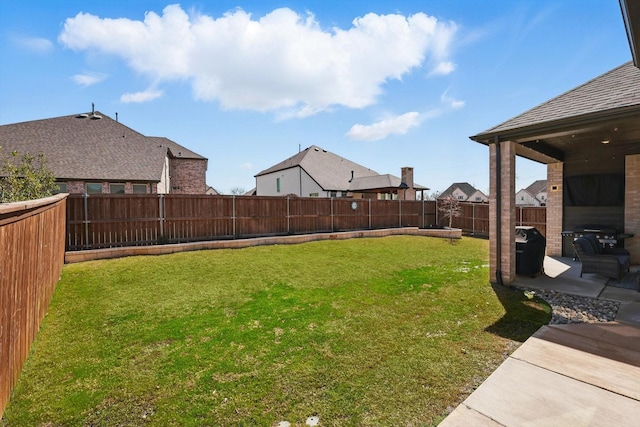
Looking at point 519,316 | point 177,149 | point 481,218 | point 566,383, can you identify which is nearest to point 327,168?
point 177,149

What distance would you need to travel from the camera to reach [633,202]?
7738 millimetres

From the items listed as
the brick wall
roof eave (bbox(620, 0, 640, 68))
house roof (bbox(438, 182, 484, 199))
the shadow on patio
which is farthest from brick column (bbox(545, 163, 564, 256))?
house roof (bbox(438, 182, 484, 199))

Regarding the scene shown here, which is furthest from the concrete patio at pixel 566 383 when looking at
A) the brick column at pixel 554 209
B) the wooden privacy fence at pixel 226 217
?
the wooden privacy fence at pixel 226 217

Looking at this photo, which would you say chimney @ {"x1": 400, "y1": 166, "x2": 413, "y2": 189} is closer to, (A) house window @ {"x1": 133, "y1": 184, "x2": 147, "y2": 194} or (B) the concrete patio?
(A) house window @ {"x1": 133, "y1": 184, "x2": 147, "y2": 194}

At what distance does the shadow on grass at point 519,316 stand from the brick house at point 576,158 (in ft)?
2.98

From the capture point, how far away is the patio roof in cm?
502

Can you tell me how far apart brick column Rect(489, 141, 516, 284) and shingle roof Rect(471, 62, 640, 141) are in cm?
57

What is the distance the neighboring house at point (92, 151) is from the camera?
48.8ft

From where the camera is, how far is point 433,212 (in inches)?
700

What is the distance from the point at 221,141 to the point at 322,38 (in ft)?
38.2

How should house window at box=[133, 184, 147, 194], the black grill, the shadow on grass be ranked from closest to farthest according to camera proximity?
the shadow on grass → the black grill → house window at box=[133, 184, 147, 194]

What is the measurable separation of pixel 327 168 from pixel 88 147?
1880 cm

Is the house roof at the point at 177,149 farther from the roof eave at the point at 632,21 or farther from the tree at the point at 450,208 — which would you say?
the roof eave at the point at 632,21

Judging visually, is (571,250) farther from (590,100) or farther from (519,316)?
(519,316)
